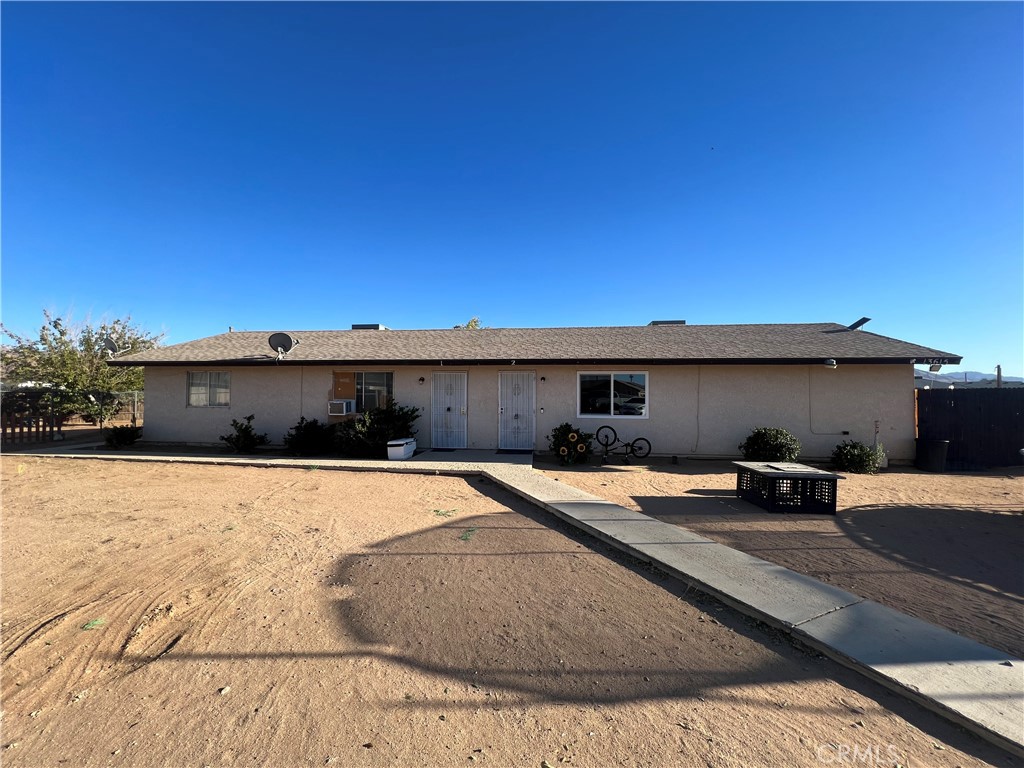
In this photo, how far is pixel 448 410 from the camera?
12.5 metres

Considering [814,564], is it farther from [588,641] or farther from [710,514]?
[588,641]

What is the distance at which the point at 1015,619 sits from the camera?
3.46m

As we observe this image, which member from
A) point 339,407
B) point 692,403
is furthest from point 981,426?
point 339,407

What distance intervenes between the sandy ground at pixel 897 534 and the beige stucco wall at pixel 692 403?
169 cm

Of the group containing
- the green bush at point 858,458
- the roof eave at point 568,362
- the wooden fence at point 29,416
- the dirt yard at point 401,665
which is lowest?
the dirt yard at point 401,665

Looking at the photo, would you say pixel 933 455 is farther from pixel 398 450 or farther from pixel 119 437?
pixel 119 437

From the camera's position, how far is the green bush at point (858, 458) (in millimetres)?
9891

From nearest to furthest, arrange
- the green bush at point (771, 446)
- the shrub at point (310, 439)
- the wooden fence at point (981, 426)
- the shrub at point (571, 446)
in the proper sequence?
the green bush at point (771, 446) < the wooden fence at point (981, 426) < the shrub at point (571, 446) < the shrub at point (310, 439)

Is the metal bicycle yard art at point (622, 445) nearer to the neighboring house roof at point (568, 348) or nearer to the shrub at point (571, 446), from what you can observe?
the shrub at point (571, 446)

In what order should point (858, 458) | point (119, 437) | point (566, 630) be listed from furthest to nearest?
point (119, 437) → point (858, 458) → point (566, 630)

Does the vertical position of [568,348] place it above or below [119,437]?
above

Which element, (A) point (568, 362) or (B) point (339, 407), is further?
(B) point (339, 407)

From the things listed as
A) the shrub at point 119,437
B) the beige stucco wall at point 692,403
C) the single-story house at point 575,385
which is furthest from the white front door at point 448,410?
the shrub at point 119,437

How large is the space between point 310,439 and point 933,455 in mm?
15550
